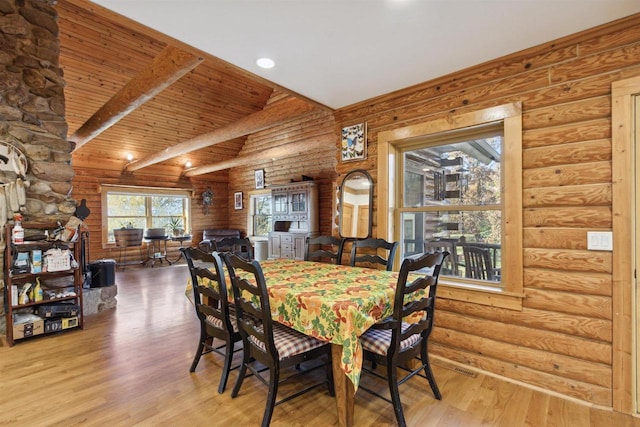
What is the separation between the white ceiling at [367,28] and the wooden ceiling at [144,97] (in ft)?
0.88

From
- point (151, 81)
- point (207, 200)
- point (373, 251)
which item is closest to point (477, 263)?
point (373, 251)

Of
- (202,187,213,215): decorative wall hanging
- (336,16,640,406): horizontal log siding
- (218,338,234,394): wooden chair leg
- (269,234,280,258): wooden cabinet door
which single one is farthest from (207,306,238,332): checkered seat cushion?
(202,187,213,215): decorative wall hanging

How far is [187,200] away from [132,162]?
179 cm

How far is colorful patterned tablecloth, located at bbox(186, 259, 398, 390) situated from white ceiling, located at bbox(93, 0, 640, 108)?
1.63 meters

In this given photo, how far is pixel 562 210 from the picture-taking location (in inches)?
83.5

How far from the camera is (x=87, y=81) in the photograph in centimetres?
537

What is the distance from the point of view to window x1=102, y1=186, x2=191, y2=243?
7914mm

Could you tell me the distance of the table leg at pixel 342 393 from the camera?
173cm

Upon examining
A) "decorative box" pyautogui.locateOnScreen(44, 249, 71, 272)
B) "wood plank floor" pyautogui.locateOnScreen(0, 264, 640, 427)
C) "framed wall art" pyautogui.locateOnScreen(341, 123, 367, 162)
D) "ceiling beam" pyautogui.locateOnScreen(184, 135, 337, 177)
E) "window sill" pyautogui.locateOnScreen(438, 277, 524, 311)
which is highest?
"ceiling beam" pyautogui.locateOnScreen(184, 135, 337, 177)

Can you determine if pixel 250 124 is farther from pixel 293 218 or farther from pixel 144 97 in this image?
pixel 293 218

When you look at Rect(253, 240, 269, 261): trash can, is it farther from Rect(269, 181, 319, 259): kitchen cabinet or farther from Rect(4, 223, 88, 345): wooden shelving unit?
Rect(4, 223, 88, 345): wooden shelving unit

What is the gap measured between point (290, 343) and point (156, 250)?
788 centimetres

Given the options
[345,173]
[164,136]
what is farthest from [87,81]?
[345,173]

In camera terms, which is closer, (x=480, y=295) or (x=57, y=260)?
(x=480, y=295)
